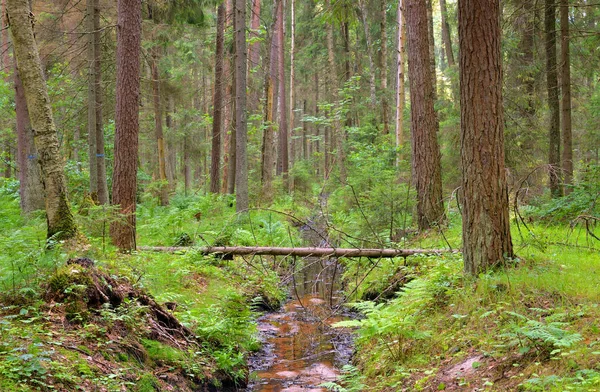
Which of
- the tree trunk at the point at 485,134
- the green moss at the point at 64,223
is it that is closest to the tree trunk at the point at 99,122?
the green moss at the point at 64,223

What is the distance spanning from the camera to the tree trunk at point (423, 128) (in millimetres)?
10250

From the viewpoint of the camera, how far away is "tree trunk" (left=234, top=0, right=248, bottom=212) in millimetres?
13461

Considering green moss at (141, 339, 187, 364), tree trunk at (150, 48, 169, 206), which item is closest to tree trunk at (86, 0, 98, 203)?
tree trunk at (150, 48, 169, 206)

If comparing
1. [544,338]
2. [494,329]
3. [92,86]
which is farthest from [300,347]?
[92,86]

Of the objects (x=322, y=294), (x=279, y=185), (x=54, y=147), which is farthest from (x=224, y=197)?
(x=54, y=147)

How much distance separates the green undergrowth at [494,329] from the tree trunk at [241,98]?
293 inches

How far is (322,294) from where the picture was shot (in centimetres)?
1047

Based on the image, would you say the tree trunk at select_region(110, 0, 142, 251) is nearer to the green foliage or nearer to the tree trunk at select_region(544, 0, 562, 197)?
the green foliage

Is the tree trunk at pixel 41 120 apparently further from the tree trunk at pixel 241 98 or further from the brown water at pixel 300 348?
the tree trunk at pixel 241 98

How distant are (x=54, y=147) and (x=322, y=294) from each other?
20.6 ft

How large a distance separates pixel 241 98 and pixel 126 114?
4.73 metres

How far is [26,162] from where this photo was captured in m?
13.6

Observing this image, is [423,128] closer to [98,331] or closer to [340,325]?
[340,325]

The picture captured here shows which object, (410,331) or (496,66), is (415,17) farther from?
(410,331)
